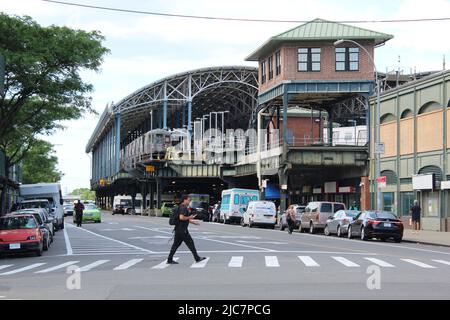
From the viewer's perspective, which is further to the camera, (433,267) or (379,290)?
(433,267)

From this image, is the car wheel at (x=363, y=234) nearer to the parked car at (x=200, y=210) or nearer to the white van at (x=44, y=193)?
the white van at (x=44, y=193)

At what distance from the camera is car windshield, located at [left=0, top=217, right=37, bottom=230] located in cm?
2475

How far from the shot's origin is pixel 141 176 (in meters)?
99.4

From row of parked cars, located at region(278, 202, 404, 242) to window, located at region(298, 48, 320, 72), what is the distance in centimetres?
1560

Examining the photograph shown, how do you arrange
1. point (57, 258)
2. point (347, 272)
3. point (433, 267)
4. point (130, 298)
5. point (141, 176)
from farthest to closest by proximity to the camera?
point (141, 176) < point (57, 258) < point (433, 267) < point (347, 272) < point (130, 298)

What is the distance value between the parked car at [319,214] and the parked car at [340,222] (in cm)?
191

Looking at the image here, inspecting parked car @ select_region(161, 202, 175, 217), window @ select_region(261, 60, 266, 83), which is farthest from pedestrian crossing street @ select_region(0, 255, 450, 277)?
parked car @ select_region(161, 202, 175, 217)

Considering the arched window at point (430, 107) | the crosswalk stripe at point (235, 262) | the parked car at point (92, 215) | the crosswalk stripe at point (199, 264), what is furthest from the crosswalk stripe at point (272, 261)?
the parked car at point (92, 215)

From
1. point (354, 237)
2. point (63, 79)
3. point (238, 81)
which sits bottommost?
point (354, 237)

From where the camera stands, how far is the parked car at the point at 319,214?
41469 millimetres

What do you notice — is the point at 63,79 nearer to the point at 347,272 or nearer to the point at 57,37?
the point at 57,37

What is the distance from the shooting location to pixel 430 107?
43.6 metres
